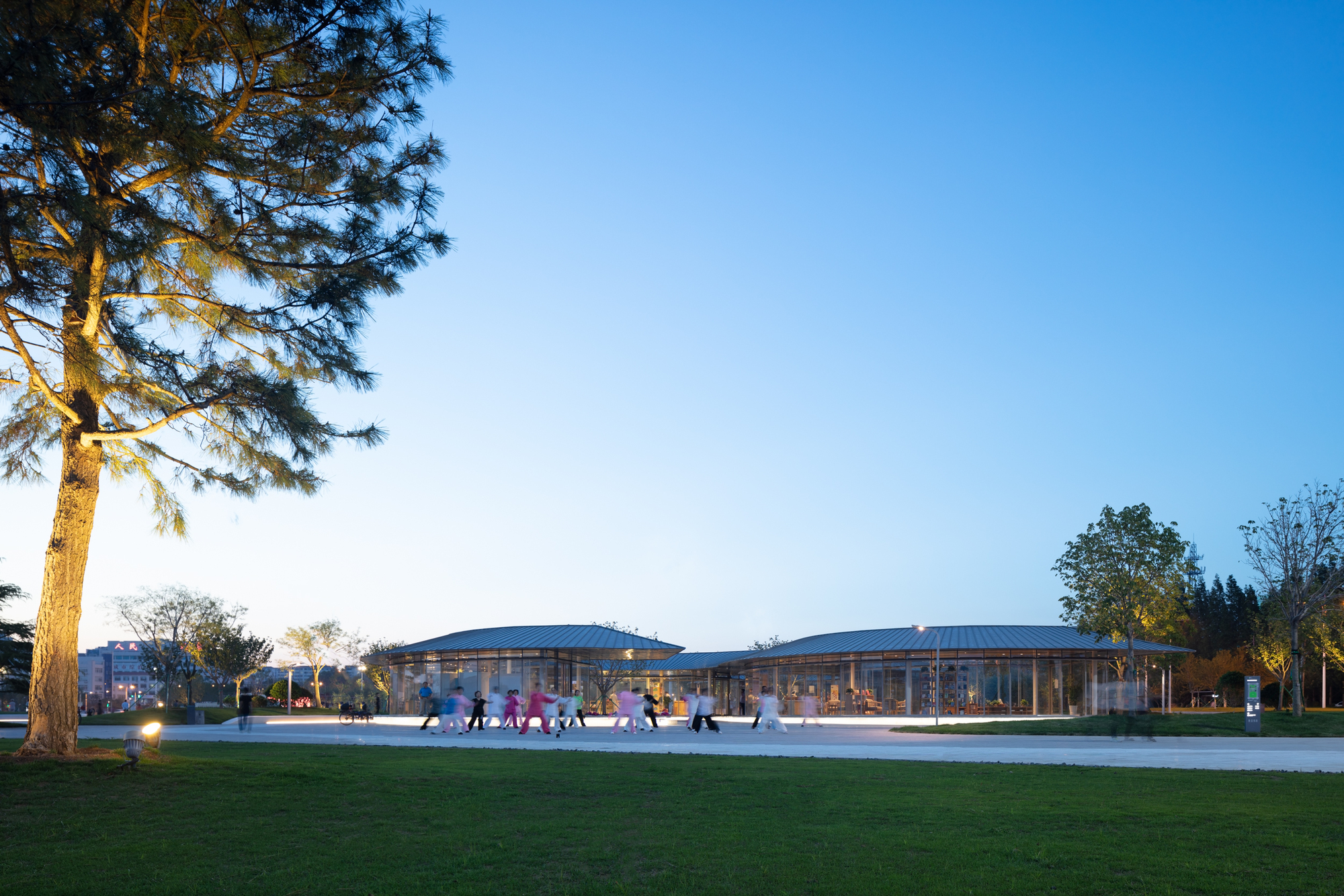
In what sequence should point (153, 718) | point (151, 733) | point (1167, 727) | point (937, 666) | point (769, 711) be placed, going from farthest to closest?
point (937, 666)
point (153, 718)
point (769, 711)
point (1167, 727)
point (151, 733)

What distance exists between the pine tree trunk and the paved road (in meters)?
9.13

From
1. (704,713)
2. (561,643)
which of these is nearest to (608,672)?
(561,643)

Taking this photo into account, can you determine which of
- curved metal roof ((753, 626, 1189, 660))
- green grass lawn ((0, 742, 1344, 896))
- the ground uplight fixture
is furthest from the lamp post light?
curved metal roof ((753, 626, 1189, 660))

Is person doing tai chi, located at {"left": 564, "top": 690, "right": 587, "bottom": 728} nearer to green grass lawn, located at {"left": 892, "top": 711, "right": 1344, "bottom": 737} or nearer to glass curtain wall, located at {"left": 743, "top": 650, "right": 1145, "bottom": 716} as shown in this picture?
green grass lawn, located at {"left": 892, "top": 711, "right": 1344, "bottom": 737}

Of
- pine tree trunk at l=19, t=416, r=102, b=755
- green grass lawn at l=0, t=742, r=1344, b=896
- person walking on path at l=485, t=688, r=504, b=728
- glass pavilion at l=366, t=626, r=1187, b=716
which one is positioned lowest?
person walking on path at l=485, t=688, r=504, b=728

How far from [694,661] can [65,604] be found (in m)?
53.8

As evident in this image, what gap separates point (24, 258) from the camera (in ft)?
43.7

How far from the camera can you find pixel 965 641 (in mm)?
52344

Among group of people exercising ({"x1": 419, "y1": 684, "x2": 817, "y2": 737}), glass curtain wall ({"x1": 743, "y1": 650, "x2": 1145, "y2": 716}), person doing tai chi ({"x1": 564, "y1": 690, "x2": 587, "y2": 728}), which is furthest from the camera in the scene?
glass curtain wall ({"x1": 743, "y1": 650, "x2": 1145, "y2": 716})

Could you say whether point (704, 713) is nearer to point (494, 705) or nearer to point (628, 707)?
point (628, 707)

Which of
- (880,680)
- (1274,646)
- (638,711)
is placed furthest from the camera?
(880,680)

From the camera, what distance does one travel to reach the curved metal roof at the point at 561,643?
5347cm

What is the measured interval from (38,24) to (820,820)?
11.3 m

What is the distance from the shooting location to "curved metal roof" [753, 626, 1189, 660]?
50750 millimetres
